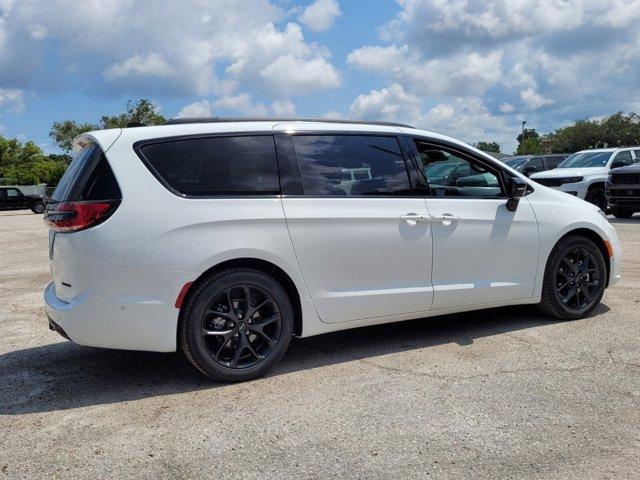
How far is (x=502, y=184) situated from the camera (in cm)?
510

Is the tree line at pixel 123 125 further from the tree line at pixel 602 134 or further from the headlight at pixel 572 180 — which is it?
the headlight at pixel 572 180

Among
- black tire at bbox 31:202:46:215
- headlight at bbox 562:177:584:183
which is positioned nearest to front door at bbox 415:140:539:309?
headlight at bbox 562:177:584:183

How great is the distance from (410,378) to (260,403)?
1.07 m

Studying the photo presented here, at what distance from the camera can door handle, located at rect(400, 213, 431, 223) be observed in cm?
452

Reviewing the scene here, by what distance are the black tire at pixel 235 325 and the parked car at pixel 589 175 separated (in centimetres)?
1305

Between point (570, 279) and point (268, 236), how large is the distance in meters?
2.96

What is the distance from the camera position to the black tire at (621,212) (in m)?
15.5

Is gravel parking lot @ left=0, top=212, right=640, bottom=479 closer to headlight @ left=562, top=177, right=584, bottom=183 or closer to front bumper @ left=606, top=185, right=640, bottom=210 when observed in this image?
front bumper @ left=606, top=185, right=640, bottom=210

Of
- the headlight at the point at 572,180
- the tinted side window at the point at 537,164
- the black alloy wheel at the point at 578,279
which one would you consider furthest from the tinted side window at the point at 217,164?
the tinted side window at the point at 537,164

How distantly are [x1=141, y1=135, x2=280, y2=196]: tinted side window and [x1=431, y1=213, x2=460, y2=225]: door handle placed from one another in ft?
4.28

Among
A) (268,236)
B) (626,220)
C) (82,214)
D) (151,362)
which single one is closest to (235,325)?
(268,236)

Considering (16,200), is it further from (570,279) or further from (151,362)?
(570,279)

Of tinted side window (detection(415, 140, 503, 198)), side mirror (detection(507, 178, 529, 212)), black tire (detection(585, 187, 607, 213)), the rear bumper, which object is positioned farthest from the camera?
black tire (detection(585, 187, 607, 213))

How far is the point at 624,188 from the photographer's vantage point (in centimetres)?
1460
